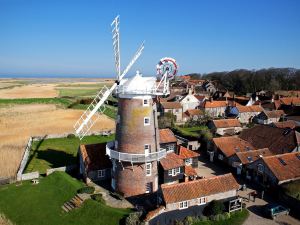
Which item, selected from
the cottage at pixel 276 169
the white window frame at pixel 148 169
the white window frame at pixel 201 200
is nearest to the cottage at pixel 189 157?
the cottage at pixel 276 169

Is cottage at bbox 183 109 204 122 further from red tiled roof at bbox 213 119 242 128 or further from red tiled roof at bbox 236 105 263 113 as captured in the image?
red tiled roof at bbox 213 119 242 128

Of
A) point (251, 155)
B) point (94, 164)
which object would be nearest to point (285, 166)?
point (251, 155)

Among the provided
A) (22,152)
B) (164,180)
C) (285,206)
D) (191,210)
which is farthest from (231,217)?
(22,152)

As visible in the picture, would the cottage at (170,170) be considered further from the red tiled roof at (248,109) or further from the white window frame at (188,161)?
the red tiled roof at (248,109)

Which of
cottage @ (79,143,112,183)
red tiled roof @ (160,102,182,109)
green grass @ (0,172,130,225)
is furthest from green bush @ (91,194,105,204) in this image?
red tiled roof @ (160,102,182,109)

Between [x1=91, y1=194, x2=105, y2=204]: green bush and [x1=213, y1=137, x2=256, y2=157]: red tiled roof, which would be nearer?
[x1=91, y1=194, x2=105, y2=204]: green bush

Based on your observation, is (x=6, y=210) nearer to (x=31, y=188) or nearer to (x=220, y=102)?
(x=31, y=188)
